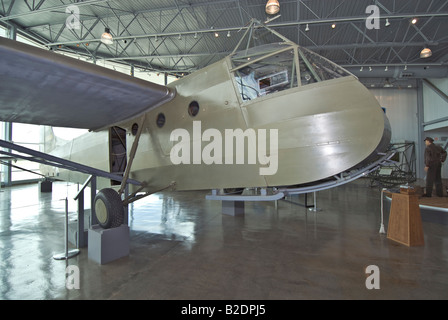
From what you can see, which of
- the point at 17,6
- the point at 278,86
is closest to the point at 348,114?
the point at 278,86

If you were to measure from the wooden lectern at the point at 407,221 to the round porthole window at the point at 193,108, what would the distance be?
4896 millimetres

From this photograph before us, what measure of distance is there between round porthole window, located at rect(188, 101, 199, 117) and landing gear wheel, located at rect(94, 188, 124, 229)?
2260mm

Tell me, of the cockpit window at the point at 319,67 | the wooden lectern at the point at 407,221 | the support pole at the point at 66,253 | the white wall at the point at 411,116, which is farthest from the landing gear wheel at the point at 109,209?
the white wall at the point at 411,116

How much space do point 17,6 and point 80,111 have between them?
12.5 metres

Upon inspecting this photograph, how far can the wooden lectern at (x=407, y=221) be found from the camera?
498 centimetres

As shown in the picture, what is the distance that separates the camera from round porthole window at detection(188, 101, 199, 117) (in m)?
4.60

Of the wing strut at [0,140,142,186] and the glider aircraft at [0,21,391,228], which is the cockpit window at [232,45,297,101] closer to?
the glider aircraft at [0,21,391,228]

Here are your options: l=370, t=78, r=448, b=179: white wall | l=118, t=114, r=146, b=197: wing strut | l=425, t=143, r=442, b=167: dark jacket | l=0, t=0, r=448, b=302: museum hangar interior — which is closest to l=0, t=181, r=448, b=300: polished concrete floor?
l=0, t=0, r=448, b=302: museum hangar interior

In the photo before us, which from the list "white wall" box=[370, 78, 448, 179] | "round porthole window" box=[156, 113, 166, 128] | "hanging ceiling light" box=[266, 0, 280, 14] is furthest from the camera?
"white wall" box=[370, 78, 448, 179]

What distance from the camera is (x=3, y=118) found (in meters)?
5.38

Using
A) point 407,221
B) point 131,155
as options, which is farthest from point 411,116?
point 131,155

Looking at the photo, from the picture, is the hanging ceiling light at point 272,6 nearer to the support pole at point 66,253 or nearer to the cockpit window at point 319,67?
the cockpit window at point 319,67

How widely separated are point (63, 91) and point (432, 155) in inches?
429
